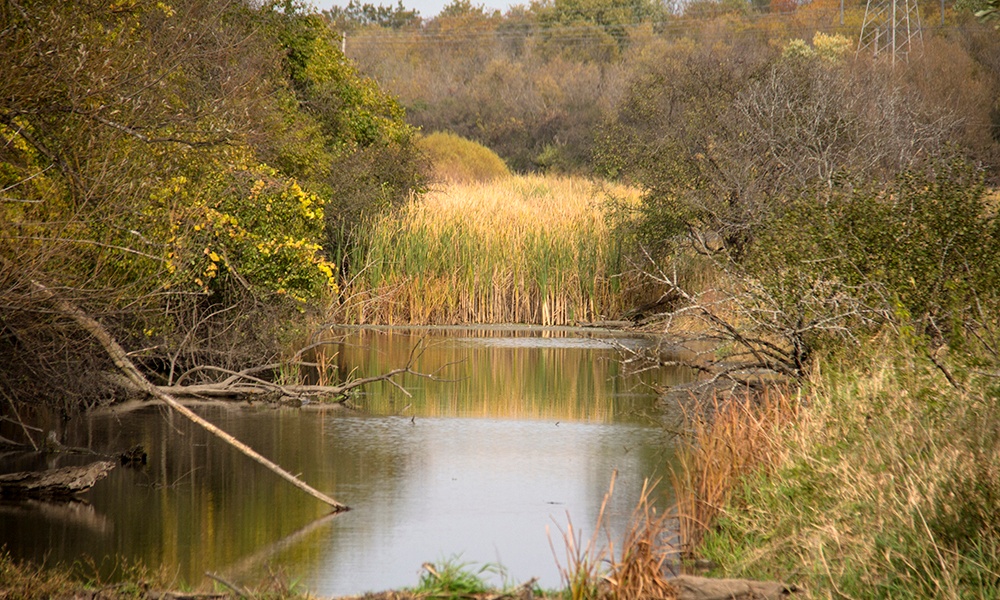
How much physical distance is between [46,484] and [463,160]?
33.4 m

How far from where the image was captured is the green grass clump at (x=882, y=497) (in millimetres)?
4855

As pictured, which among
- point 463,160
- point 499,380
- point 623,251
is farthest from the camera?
point 463,160

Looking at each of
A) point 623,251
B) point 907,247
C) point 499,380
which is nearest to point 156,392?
point 907,247

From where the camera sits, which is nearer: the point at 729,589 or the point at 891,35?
the point at 729,589

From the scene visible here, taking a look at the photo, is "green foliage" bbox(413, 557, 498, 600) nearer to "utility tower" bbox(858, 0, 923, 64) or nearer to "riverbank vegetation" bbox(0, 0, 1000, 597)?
"riverbank vegetation" bbox(0, 0, 1000, 597)

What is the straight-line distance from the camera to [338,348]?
16.5 m

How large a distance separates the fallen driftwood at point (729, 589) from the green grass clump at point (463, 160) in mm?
33797

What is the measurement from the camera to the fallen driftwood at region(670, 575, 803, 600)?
5.01m

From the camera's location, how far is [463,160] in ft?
134

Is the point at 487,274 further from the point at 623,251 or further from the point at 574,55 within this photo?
the point at 574,55

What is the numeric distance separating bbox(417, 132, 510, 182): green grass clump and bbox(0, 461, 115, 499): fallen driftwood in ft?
100

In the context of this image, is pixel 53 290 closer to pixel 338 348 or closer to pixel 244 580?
pixel 244 580

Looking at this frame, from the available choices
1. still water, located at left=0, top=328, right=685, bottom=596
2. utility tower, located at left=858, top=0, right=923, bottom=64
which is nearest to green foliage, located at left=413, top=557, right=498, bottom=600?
still water, located at left=0, top=328, right=685, bottom=596

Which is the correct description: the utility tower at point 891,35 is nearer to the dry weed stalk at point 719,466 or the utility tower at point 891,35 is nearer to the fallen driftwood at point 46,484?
the dry weed stalk at point 719,466
